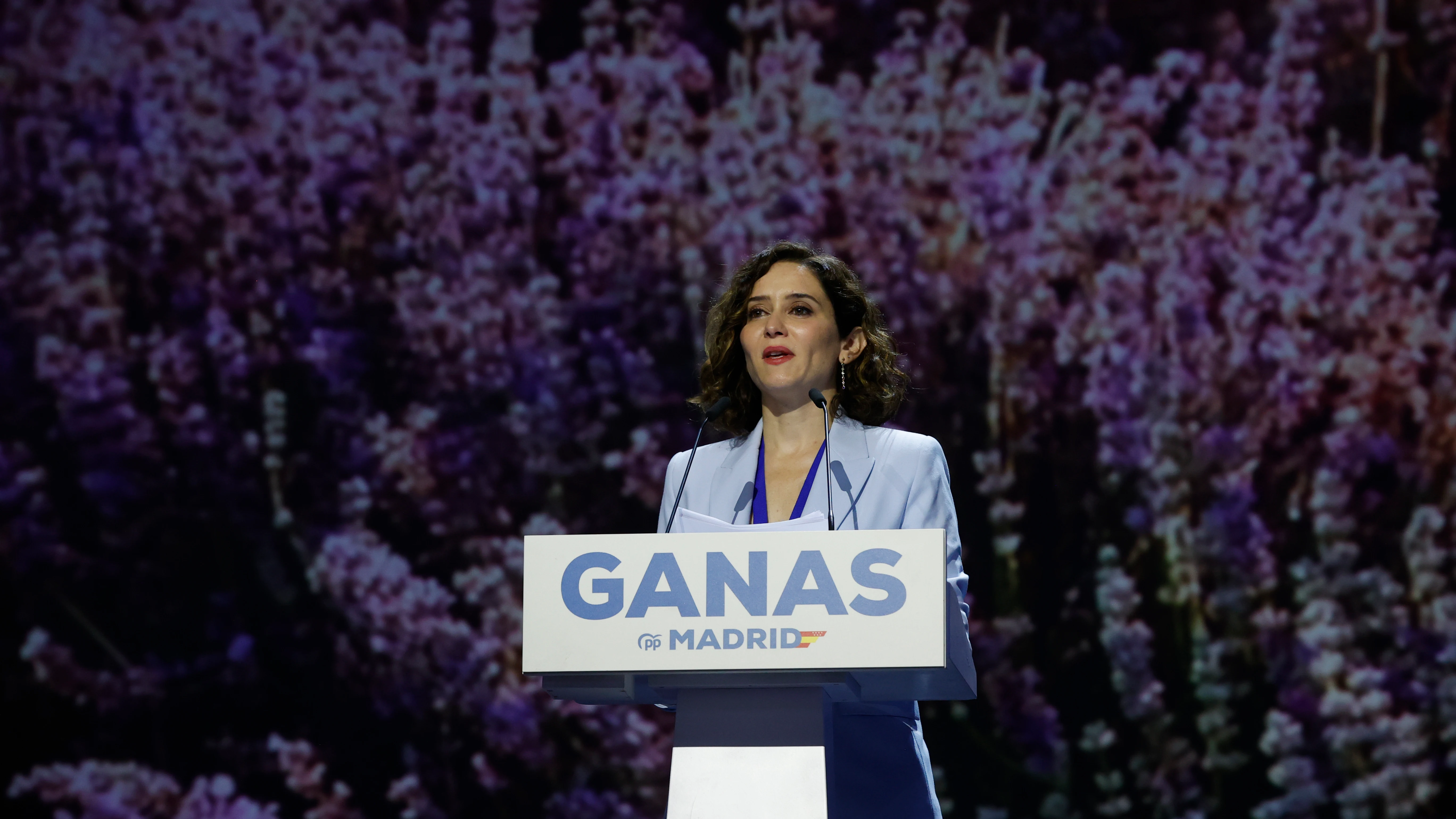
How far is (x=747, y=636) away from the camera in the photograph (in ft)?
5.20

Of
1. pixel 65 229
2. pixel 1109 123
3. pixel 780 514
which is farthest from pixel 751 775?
pixel 65 229

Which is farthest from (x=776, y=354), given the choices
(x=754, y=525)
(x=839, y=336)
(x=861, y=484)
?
(x=754, y=525)

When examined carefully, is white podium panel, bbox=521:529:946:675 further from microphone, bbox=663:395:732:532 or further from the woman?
microphone, bbox=663:395:732:532

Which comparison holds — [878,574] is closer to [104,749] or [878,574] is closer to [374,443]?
[374,443]

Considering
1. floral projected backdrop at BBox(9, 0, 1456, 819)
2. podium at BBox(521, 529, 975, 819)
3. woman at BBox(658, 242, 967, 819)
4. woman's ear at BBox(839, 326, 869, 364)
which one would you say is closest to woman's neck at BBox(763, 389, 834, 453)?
woman at BBox(658, 242, 967, 819)

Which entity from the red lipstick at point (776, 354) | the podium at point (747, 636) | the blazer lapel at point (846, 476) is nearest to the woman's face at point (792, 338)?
the red lipstick at point (776, 354)

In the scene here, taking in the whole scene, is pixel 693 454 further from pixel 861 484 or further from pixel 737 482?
pixel 861 484

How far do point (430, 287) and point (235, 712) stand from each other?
4.44ft

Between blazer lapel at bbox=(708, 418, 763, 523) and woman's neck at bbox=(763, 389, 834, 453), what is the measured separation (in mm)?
18

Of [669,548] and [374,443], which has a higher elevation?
[374,443]

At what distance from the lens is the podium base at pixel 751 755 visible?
5.30 feet

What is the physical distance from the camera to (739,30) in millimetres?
4434

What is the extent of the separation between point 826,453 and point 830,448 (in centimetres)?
16

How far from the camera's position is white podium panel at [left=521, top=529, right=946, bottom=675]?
5.13 ft
